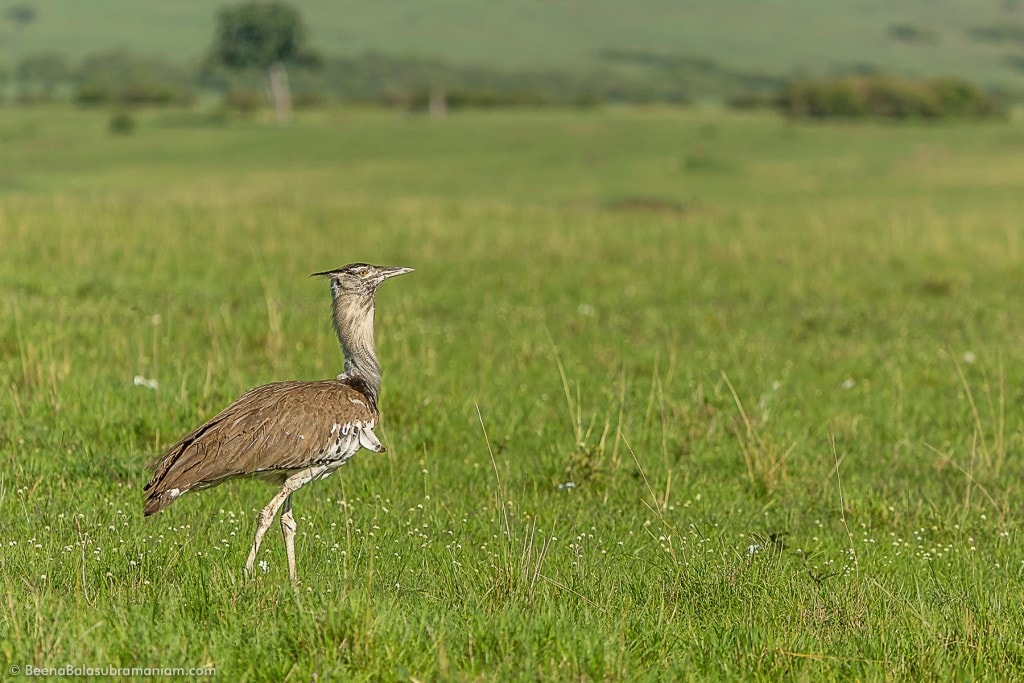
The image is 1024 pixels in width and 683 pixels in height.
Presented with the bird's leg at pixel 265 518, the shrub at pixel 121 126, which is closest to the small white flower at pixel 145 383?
the bird's leg at pixel 265 518

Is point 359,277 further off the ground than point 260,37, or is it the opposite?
point 260,37

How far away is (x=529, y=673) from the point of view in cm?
493

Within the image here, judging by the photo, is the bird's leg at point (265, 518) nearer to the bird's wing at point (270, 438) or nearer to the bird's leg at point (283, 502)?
the bird's leg at point (283, 502)

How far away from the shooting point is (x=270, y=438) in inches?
245

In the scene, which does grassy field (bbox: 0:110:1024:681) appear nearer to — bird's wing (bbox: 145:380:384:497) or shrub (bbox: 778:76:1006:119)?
bird's wing (bbox: 145:380:384:497)

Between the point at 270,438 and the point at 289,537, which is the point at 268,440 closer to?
the point at 270,438

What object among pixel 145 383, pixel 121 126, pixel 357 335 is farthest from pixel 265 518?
pixel 121 126

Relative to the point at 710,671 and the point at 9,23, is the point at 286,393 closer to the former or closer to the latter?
the point at 710,671

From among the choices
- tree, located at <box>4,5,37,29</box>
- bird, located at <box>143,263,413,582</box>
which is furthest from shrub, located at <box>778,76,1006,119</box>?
tree, located at <box>4,5,37,29</box>

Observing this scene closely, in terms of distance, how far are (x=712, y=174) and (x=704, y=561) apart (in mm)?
40661

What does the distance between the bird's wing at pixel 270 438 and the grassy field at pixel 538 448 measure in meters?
0.48

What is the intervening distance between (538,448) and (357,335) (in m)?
2.78

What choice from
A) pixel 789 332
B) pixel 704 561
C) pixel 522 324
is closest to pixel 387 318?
pixel 522 324

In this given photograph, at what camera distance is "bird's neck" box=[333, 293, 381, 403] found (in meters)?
6.84
